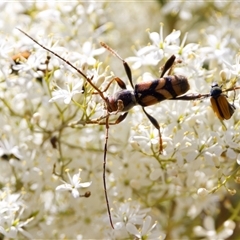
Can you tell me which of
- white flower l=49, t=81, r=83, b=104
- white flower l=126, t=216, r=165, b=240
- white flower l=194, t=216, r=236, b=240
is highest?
white flower l=49, t=81, r=83, b=104

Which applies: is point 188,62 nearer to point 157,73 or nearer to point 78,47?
point 157,73

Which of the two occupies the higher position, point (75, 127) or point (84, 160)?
point (75, 127)

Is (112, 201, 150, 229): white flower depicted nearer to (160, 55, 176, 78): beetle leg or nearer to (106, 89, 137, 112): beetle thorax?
(106, 89, 137, 112): beetle thorax

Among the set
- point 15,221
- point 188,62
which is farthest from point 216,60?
point 15,221

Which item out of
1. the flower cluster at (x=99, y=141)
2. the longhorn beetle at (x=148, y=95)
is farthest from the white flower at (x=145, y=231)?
the longhorn beetle at (x=148, y=95)

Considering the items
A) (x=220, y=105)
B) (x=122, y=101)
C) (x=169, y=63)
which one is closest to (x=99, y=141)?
(x=122, y=101)

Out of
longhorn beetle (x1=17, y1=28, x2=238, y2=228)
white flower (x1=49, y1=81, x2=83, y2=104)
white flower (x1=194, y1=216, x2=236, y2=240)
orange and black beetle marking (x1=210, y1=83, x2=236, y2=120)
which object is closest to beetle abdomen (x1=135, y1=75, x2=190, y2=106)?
longhorn beetle (x1=17, y1=28, x2=238, y2=228)
